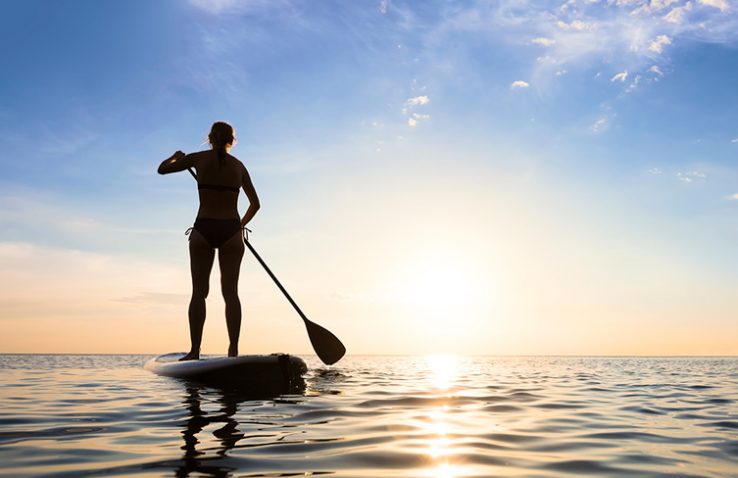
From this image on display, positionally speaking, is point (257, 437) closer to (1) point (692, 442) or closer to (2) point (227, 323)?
(1) point (692, 442)

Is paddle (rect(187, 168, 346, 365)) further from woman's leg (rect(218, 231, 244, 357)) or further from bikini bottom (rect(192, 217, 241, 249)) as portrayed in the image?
bikini bottom (rect(192, 217, 241, 249))

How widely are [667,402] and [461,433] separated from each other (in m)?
4.36

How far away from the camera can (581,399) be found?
7.53m

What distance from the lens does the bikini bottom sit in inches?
312

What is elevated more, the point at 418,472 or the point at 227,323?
the point at 227,323

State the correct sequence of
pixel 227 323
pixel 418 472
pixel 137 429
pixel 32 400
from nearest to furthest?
pixel 418 472 < pixel 137 429 < pixel 32 400 < pixel 227 323

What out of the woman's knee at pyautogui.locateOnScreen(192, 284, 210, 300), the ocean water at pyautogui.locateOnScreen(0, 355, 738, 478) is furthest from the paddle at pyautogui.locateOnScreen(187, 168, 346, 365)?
the ocean water at pyautogui.locateOnScreen(0, 355, 738, 478)

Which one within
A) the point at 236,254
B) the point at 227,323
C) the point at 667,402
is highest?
the point at 236,254

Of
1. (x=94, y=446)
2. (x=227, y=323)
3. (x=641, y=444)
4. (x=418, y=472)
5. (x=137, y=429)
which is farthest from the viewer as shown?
(x=227, y=323)

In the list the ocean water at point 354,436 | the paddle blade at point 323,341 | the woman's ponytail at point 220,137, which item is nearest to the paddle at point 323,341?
the paddle blade at point 323,341

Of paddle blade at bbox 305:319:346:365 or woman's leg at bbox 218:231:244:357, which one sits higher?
woman's leg at bbox 218:231:244:357

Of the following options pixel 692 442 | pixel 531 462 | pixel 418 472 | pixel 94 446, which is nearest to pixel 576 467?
pixel 531 462

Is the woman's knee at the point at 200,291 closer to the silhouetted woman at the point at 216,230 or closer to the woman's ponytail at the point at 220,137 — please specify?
the silhouetted woman at the point at 216,230

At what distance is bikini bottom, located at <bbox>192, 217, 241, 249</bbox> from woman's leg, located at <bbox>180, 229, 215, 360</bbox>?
0.07 m
